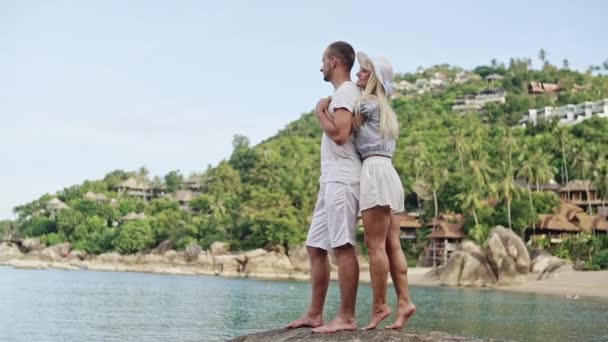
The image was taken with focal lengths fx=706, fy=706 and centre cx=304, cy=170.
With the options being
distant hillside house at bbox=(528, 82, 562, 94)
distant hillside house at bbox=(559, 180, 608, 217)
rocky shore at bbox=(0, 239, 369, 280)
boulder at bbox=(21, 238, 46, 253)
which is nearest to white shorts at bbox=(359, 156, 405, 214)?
rocky shore at bbox=(0, 239, 369, 280)

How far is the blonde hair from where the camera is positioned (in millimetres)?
4828

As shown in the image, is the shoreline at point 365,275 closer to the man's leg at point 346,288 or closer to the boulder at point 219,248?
the boulder at point 219,248

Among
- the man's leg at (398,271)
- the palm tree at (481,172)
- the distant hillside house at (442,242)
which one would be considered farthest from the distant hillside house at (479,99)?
the man's leg at (398,271)

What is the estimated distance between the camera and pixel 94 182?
104 metres

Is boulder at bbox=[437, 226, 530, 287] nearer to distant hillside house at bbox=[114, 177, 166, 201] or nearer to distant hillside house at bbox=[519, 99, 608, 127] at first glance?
distant hillside house at bbox=[519, 99, 608, 127]

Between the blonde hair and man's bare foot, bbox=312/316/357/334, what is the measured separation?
51.8 inches

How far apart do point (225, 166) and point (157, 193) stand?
17735mm

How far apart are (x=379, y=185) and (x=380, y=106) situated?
1.84 ft

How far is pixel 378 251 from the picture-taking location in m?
4.94

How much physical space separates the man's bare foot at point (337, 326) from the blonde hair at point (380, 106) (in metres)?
1.32

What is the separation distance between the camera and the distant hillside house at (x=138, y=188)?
10283 cm

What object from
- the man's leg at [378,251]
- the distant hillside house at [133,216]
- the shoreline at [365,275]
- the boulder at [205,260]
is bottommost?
the shoreline at [365,275]

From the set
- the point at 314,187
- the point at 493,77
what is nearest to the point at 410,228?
the point at 314,187

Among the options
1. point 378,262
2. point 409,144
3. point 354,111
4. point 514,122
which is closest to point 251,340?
point 378,262
